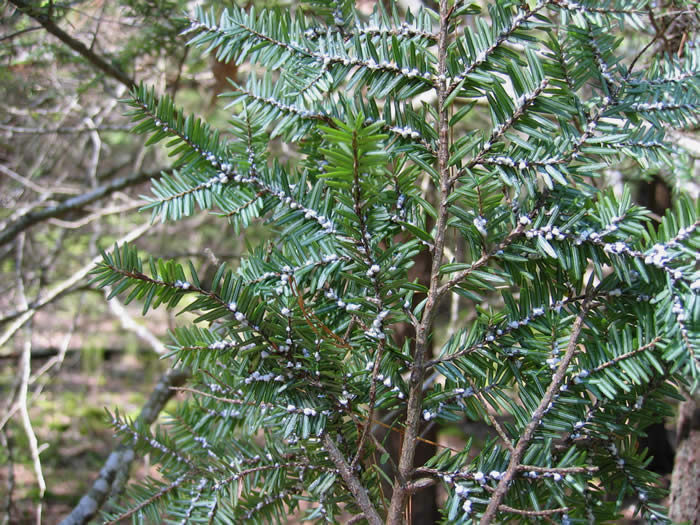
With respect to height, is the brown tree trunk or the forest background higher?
the forest background

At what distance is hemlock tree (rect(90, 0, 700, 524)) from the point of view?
0.72 metres

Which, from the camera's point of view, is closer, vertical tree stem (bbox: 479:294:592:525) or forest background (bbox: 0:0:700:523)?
vertical tree stem (bbox: 479:294:592:525)

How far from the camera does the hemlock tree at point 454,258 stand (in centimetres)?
72

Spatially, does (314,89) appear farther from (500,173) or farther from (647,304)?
(647,304)

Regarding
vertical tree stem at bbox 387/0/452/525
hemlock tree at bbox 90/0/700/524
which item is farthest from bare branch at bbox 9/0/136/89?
vertical tree stem at bbox 387/0/452/525

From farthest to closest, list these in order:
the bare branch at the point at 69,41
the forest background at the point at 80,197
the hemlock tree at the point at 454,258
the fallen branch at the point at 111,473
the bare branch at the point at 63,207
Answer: the bare branch at the point at 63,207
the forest background at the point at 80,197
the fallen branch at the point at 111,473
the bare branch at the point at 69,41
the hemlock tree at the point at 454,258

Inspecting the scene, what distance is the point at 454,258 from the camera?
0.82m

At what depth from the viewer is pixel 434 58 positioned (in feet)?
2.52

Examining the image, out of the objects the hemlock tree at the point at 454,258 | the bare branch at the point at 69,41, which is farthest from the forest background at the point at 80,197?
the hemlock tree at the point at 454,258

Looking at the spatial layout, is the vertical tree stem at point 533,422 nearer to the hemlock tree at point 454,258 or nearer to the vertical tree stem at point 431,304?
the hemlock tree at point 454,258

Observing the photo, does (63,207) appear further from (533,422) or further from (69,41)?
(533,422)

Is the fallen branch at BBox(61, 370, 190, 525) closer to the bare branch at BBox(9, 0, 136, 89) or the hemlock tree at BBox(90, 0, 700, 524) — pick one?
the hemlock tree at BBox(90, 0, 700, 524)

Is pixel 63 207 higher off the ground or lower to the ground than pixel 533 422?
higher

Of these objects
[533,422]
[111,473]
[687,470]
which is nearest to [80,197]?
[111,473]
